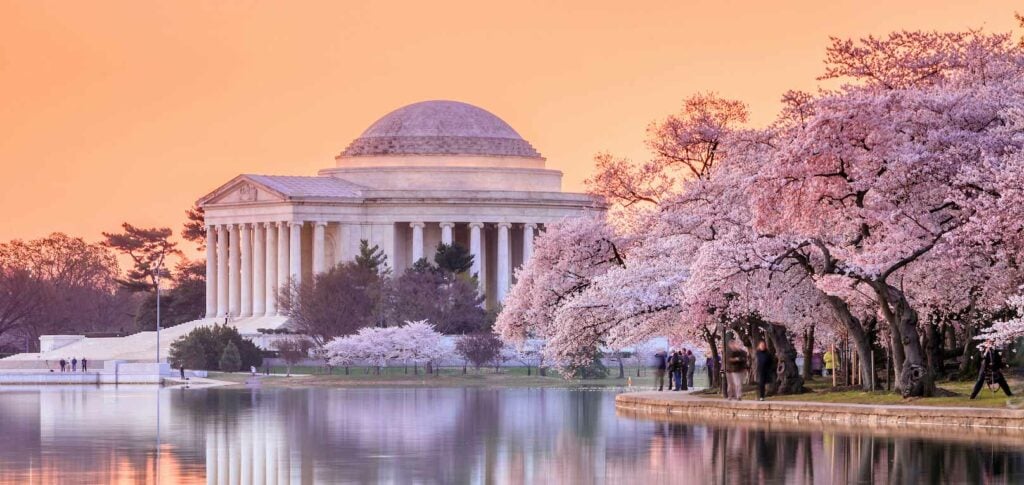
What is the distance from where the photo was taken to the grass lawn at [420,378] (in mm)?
94688

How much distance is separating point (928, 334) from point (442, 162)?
110 meters

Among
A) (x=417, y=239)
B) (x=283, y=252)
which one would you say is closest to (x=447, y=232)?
(x=417, y=239)

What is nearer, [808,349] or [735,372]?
[735,372]

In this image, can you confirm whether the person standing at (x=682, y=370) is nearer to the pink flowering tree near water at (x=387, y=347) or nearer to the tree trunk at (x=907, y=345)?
the tree trunk at (x=907, y=345)

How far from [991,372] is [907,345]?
1972mm

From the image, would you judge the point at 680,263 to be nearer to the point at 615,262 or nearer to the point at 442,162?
the point at 615,262

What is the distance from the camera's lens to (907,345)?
5259 cm

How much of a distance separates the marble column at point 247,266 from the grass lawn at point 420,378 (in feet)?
144

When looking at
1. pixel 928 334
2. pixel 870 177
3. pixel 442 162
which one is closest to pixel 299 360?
pixel 442 162

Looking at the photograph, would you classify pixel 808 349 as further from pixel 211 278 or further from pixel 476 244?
pixel 211 278

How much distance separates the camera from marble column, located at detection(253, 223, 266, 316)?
15975 centimetres

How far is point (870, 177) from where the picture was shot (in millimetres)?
51719

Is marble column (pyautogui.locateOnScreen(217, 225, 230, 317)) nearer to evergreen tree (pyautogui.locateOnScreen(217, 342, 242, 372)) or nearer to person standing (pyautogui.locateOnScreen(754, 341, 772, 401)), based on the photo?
evergreen tree (pyautogui.locateOnScreen(217, 342, 242, 372))

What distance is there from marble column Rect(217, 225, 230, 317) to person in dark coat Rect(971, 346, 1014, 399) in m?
115
